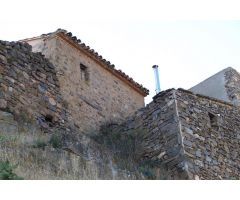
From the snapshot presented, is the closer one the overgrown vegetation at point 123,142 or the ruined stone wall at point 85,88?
the overgrown vegetation at point 123,142

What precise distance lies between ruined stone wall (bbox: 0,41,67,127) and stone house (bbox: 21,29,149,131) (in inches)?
21.3

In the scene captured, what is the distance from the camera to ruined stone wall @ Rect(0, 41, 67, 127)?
9555 mm

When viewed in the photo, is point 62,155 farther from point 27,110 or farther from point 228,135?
point 228,135

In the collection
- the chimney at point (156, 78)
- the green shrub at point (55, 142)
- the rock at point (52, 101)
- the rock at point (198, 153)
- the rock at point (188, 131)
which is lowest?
the green shrub at point (55, 142)

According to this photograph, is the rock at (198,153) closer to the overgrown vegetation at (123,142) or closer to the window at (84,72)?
the overgrown vegetation at (123,142)

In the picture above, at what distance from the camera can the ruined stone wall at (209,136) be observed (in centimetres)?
1032

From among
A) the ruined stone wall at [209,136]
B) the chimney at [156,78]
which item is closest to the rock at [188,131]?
the ruined stone wall at [209,136]

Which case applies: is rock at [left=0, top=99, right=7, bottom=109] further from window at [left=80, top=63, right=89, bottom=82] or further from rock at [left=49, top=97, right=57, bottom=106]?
window at [left=80, top=63, right=89, bottom=82]

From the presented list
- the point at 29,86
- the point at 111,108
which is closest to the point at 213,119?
the point at 111,108

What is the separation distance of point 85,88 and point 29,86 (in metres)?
2.42

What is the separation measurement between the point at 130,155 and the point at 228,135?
2.42 metres

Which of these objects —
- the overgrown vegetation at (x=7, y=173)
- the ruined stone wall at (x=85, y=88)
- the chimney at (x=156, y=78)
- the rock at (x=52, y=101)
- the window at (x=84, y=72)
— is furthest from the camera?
the chimney at (x=156, y=78)

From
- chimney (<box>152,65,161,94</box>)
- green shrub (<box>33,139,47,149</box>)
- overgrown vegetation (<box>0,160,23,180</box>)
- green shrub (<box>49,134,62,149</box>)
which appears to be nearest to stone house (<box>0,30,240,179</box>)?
green shrub (<box>49,134,62,149</box>)

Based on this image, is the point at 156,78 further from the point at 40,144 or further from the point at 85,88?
the point at 40,144
